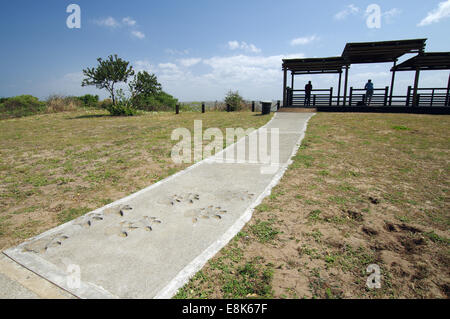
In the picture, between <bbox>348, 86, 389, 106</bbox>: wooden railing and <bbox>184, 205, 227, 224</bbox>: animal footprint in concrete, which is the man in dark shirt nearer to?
<bbox>348, 86, 389, 106</bbox>: wooden railing

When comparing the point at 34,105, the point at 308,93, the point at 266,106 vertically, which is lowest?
the point at 266,106

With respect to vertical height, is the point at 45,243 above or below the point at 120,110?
below

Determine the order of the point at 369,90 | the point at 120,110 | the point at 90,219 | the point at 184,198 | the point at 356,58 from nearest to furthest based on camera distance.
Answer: the point at 90,219 → the point at 184,198 → the point at 369,90 → the point at 356,58 → the point at 120,110

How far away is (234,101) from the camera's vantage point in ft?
67.5

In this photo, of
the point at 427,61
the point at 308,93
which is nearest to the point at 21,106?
the point at 308,93

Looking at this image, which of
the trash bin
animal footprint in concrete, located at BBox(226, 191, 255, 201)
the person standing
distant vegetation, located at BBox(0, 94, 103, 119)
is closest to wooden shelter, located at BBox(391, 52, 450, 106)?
the person standing

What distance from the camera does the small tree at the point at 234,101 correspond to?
67.2 feet

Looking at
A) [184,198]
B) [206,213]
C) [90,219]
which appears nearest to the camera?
[90,219]

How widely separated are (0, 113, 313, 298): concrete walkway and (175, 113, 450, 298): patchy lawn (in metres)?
0.22

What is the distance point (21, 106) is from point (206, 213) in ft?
91.0

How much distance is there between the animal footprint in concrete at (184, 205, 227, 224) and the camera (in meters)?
3.15

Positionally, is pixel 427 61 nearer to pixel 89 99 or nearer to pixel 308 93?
pixel 308 93

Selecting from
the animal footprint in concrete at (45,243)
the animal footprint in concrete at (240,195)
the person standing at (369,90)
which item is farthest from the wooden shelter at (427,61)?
the animal footprint in concrete at (45,243)
